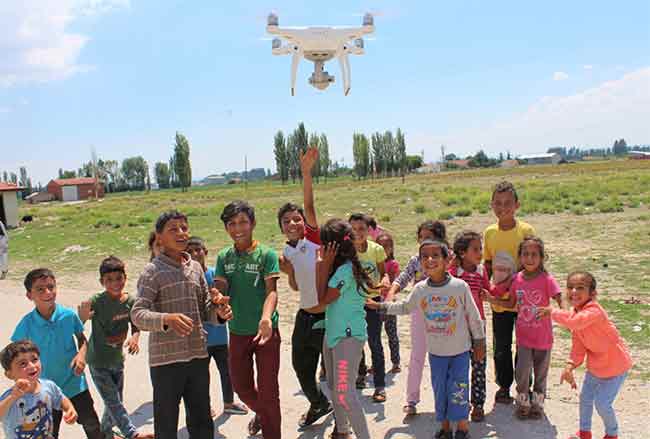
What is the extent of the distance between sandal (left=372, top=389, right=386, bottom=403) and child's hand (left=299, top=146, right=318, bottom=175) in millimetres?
2022

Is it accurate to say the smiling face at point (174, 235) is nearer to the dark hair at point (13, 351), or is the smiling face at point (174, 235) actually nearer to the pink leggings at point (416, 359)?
the dark hair at point (13, 351)

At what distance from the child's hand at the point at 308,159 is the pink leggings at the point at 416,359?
142 centimetres

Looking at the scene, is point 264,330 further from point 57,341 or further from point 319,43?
point 319,43

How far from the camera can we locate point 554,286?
4.20 m

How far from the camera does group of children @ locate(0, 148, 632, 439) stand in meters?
3.24

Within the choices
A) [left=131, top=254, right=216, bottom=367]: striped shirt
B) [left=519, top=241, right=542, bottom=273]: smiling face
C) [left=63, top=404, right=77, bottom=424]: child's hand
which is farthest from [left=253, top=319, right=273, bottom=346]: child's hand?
[left=519, top=241, right=542, bottom=273]: smiling face

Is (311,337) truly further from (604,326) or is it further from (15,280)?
(15,280)

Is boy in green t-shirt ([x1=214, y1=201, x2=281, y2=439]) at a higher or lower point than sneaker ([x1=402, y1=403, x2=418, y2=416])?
higher

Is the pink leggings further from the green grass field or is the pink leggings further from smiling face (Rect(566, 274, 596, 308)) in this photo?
the green grass field

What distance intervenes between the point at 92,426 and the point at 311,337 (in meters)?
1.63

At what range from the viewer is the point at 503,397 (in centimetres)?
461

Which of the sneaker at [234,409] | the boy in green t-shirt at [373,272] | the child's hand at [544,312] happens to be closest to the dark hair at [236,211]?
the boy in green t-shirt at [373,272]

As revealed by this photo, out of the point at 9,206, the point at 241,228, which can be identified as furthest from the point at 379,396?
the point at 9,206

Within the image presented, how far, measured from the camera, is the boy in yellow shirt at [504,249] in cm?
453
